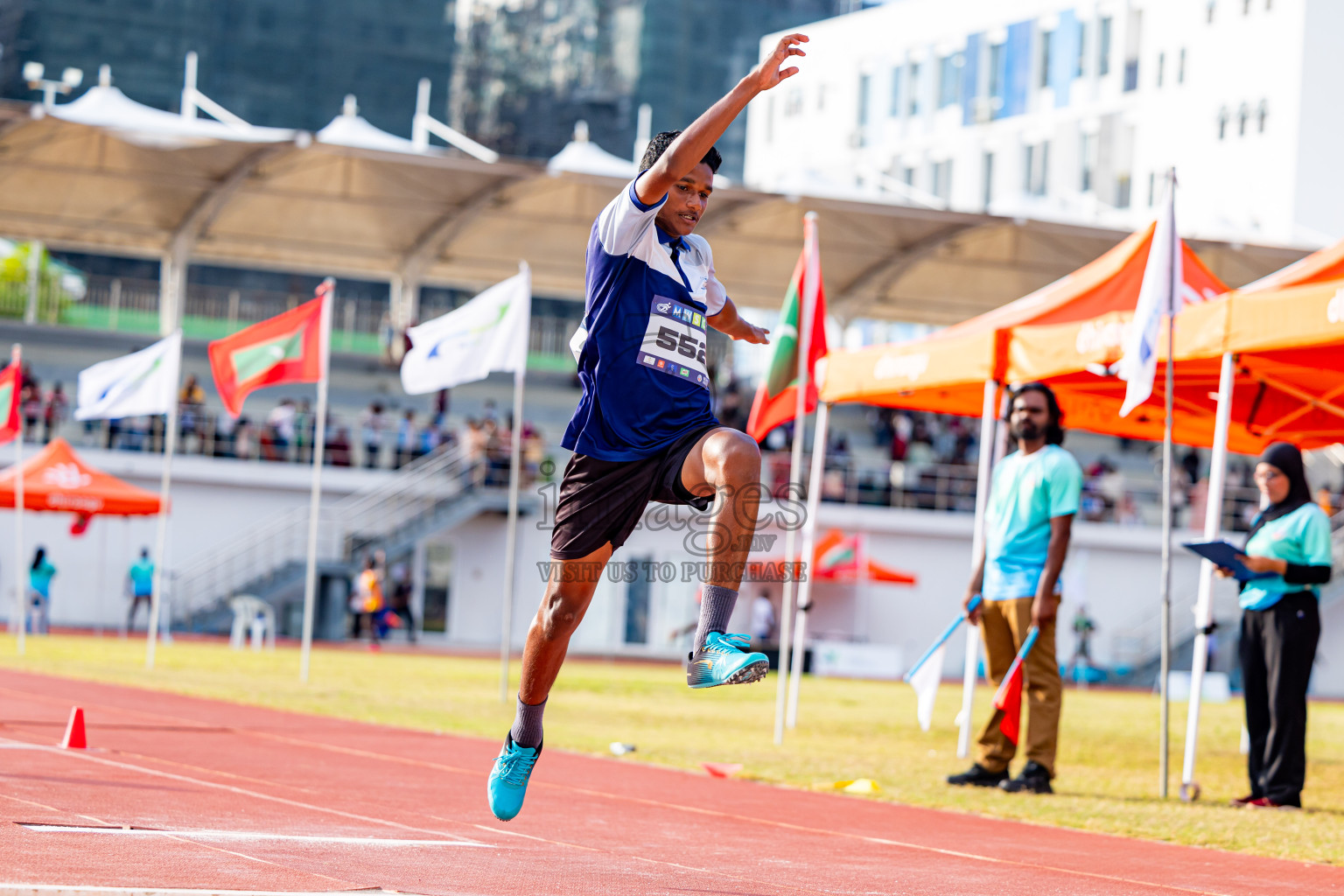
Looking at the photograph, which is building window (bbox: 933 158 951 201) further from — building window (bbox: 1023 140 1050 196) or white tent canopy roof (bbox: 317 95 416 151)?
white tent canopy roof (bbox: 317 95 416 151)

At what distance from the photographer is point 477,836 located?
5664 millimetres

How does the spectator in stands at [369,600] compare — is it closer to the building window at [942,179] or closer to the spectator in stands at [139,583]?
the spectator in stands at [139,583]

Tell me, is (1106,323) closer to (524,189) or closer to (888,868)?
(888,868)

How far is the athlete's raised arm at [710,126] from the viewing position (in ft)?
14.6

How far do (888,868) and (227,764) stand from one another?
3548mm

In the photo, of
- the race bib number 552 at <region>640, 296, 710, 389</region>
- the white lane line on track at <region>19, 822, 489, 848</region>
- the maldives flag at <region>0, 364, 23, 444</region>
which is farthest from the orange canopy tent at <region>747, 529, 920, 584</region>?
the race bib number 552 at <region>640, 296, 710, 389</region>

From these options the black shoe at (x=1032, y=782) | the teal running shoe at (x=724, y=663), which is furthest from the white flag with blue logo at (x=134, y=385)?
the teal running shoe at (x=724, y=663)

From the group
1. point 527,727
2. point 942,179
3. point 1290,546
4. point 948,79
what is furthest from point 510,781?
point 942,179

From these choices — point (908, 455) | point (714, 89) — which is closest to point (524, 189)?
point (908, 455)

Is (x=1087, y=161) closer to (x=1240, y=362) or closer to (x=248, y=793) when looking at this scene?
(x=1240, y=362)

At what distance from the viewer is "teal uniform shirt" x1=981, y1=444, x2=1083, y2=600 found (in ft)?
28.6

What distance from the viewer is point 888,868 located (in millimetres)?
5438

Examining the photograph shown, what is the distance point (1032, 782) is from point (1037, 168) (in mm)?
49669

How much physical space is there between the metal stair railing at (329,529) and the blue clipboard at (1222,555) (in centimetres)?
2499
